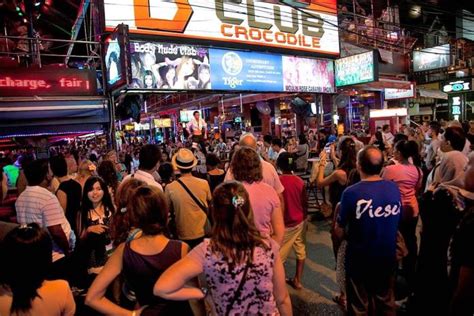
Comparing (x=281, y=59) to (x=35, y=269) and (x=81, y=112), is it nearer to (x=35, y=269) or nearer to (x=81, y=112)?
(x=81, y=112)

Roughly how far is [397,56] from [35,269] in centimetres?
2199

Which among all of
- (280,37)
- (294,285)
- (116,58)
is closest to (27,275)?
(294,285)

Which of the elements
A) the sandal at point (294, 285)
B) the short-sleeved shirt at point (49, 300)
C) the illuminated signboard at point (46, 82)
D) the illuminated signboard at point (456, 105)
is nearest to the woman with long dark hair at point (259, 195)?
the sandal at point (294, 285)

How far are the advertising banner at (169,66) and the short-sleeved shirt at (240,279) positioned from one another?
751 centimetres

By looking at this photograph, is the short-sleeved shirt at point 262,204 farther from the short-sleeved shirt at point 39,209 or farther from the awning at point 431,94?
the awning at point 431,94

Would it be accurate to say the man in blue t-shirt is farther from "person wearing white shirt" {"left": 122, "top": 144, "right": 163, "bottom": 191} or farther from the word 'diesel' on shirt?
"person wearing white shirt" {"left": 122, "top": 144, "right": 163, "bottom": 191}

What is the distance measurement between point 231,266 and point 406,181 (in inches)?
123

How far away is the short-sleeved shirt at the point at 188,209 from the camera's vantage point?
4090 millimetres

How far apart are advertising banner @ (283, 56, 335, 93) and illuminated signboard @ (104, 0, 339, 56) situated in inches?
18.9

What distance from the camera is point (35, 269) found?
1911mm

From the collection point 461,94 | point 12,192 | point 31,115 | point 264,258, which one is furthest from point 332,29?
point 461,94

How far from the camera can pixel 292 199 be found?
4.58 metres

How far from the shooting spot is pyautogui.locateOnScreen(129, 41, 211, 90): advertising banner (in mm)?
9055

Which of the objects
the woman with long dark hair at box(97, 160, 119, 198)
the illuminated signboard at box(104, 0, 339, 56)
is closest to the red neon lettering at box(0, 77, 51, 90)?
the illuminated signboard at box(104, 0, 339, 56)
